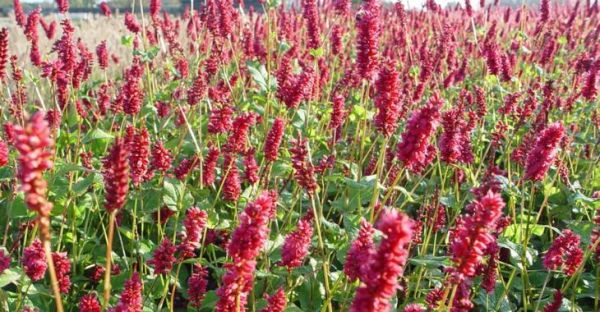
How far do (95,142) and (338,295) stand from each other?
6.43 feet

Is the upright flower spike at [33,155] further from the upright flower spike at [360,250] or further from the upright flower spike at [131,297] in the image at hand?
the upright flower spike at [360,250]

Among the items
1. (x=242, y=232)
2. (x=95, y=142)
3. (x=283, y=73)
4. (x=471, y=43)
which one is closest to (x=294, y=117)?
(x=283, y=73)

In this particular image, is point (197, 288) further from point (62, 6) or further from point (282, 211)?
point (62, 6)

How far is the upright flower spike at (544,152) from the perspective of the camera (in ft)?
6.88

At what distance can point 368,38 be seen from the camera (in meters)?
2.50

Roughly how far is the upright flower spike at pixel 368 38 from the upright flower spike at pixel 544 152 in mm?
730

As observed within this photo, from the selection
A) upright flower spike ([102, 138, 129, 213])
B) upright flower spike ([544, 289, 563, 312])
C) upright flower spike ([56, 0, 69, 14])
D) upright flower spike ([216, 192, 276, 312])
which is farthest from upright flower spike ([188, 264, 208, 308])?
upright flower spike ([56, 0, 69, 14])

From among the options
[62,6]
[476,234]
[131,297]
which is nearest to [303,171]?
[131,297]

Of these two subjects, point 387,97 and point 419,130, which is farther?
point 387,97

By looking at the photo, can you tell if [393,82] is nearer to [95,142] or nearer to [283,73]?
[283,73]

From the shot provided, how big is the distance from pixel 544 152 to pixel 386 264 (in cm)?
129

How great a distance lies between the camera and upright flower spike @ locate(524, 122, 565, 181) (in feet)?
6.88

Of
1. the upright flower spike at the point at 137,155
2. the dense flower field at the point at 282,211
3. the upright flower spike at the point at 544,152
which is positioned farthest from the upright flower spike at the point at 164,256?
the upright flower spike at the point at 544,152

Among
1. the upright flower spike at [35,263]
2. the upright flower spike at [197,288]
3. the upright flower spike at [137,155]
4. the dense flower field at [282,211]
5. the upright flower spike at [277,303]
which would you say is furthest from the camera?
the upright flower spike at [197,288]
